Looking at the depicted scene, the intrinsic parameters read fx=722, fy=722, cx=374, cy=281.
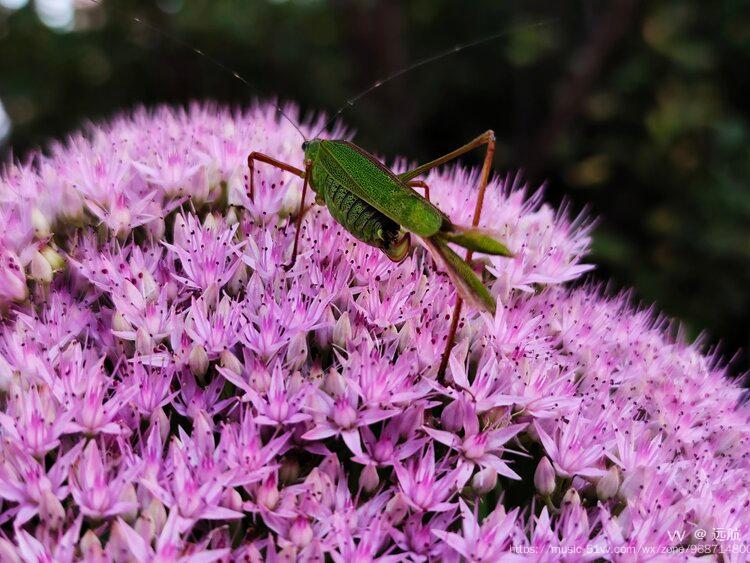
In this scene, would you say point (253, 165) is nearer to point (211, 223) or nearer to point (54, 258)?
point (211, 223)

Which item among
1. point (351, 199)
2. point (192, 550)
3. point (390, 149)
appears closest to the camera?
point (192, 550)

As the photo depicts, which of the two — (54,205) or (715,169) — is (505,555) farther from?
(715,169)

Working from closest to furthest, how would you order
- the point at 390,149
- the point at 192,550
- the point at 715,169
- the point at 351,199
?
the point at 192,550, the point at 351,199, the point at 715,169, the point at 390,149

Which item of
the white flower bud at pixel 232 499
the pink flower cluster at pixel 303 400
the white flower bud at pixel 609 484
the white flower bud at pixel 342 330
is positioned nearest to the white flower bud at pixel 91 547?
the pink flower cluster at pixel 303 400

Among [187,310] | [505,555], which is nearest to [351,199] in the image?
[187,310]

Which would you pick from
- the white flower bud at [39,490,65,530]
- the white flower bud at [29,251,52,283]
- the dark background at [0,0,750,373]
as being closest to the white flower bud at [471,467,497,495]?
the white flower bud at [39,490,65,530]

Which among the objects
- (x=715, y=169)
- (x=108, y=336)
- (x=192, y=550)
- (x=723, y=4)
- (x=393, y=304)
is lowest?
(x=192, y=550)

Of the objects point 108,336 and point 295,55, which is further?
point 295,55
